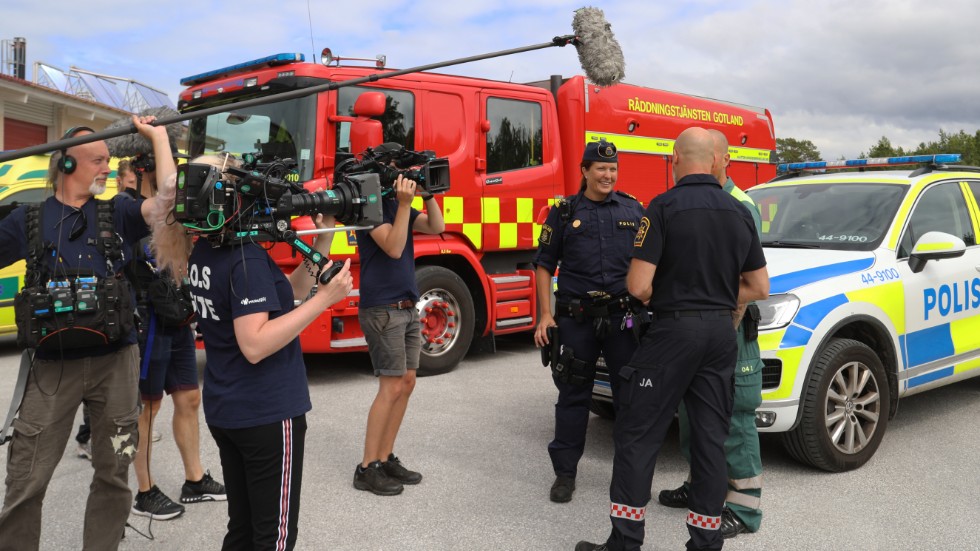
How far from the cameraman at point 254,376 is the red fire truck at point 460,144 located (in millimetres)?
3467

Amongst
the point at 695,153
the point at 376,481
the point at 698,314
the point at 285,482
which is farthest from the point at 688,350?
the point at 376,481

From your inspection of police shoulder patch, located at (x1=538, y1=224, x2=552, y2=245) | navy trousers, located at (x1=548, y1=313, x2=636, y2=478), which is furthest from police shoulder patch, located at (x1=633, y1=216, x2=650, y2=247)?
police shoulder patch, located at (x1=538, y1=224, x2=552, y2=245)

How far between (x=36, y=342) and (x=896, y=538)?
3.66 meters

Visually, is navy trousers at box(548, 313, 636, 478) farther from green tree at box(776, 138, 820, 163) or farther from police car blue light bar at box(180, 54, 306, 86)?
green tree at box(776, 138, 820, 163)

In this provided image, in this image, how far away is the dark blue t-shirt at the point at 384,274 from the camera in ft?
14.1

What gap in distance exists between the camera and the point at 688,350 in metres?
3.12

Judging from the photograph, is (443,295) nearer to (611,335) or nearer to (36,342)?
(611,335)

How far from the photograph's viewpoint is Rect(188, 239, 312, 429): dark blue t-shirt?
240cm

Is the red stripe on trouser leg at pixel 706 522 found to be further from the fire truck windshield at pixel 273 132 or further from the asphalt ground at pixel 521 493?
the fire truck windshield at pixel 273 132

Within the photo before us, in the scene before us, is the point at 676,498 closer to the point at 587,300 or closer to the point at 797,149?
the point at 587,300

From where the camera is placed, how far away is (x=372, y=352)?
14.2 feet

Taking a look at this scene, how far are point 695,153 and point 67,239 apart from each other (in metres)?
2.48

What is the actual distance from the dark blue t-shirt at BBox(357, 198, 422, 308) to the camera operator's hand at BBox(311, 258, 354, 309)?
68.8 inches

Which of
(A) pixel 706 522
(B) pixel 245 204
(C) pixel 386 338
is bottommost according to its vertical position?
(A) pixel 706 522
